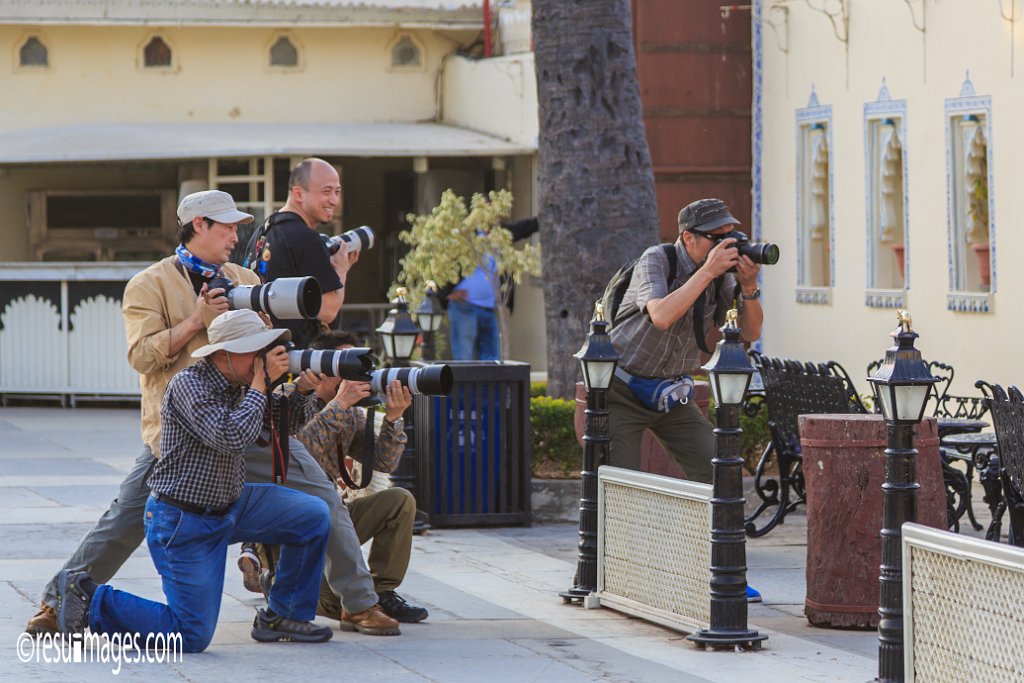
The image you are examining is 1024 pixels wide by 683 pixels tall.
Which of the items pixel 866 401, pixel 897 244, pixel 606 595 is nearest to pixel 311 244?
pixel 606 595

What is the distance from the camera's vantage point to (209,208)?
7.46 meters

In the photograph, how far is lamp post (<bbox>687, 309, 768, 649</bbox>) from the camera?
7648mm

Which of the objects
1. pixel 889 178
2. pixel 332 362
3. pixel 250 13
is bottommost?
pixel 332 362

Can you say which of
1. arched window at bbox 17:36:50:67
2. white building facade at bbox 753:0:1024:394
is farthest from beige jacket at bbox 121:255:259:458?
arched window at bbox 17:36:50:67

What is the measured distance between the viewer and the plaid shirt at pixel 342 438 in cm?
797

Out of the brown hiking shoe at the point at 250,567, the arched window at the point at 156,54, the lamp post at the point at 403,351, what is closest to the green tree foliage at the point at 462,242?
the lamp post at the point at 403,351

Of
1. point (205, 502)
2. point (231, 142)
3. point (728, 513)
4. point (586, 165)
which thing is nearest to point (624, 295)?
point (728, 513)

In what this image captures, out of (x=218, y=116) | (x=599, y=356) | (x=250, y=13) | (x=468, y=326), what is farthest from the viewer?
(x=218, y=116)

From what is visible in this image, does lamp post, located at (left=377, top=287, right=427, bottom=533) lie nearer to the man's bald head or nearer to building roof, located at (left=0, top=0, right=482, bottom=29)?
the man's bald head

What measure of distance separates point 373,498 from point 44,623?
1439 millimetres

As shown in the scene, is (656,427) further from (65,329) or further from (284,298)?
(65,329)

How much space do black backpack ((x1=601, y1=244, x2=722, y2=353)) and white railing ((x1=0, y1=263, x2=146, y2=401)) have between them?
11.0m

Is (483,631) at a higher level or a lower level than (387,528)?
lower

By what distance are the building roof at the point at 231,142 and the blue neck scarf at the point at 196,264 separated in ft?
41.4
